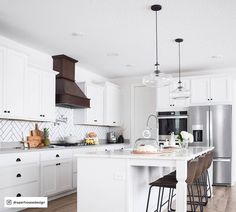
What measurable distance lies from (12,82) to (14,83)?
4 cm

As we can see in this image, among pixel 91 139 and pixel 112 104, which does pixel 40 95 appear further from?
pixel 112 104

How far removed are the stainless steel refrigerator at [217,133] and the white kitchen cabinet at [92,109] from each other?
7.19 ft

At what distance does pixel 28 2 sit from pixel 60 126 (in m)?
3.07

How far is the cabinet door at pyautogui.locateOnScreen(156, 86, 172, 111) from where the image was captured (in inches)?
281

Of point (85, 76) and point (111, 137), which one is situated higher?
point (85, 76)

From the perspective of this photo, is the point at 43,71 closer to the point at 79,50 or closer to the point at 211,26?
the point at 79,50

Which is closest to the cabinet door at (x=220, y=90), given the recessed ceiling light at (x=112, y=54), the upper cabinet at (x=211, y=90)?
the upper cabinet at (x=211, y=90)

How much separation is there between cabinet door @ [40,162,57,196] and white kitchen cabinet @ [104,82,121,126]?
8.70 feet

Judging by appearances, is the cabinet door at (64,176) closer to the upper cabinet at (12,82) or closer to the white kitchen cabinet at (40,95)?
the white kitchen cabinet at (40,95)

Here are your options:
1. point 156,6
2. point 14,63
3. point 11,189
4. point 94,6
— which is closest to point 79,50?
point 14,63

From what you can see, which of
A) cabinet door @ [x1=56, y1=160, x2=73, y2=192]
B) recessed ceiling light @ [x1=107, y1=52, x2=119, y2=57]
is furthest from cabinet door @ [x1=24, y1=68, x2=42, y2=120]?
recessed ceiling light @ [x1=107, y1=52, x2=119, y2=57]

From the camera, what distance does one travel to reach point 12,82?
446 cm

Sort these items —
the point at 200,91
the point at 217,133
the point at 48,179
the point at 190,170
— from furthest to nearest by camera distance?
the point at 200,91, the point at 217,133, the point at 48,179, the point at 190,170

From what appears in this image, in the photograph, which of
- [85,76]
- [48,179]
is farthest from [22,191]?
[85,76]
